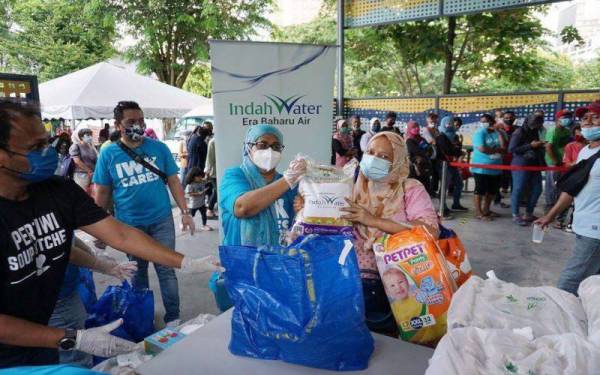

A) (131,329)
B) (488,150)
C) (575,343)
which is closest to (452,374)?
(575,343)

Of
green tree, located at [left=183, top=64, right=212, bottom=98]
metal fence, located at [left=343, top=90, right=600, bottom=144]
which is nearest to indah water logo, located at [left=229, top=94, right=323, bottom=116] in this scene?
metal fence, located at [left=343, top=90, right=600, bottom=144]

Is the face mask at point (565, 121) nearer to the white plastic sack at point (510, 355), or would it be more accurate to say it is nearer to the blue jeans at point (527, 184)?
the blue jeans at point (527, 184)

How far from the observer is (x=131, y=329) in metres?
2.65

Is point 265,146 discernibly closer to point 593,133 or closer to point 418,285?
point 418,285

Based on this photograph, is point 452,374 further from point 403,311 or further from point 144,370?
point 144,370

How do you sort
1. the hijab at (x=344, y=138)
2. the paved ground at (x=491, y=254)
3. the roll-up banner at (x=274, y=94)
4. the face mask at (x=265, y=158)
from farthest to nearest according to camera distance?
the hijab at (x=344, y=138), the paved ground at (x=491, y=254), the roll-up banner at (x=274, y=94), the face mask at (x=265, y=158)

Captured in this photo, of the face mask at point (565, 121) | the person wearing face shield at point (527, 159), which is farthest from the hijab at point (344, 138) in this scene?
the face mask at point (565, 121)

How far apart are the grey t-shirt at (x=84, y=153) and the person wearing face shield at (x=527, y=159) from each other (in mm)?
6561

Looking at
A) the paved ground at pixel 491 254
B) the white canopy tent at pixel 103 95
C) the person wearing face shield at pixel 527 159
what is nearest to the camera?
the paved ground at pixel 491 254

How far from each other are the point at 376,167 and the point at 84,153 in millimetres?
5954

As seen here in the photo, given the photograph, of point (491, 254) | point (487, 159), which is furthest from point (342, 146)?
point (491, 254)

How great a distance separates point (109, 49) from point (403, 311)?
1974cm

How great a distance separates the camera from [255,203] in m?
1.92

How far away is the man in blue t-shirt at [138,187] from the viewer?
122 inches
